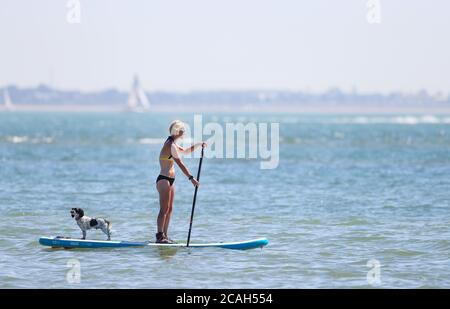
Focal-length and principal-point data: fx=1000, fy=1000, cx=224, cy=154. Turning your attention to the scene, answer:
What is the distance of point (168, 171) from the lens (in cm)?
1562

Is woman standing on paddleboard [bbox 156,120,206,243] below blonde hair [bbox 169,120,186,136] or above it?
below

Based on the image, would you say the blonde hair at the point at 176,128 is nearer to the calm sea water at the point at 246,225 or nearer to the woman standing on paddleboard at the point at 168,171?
the woman standing on paddleboard at the point at 168,171

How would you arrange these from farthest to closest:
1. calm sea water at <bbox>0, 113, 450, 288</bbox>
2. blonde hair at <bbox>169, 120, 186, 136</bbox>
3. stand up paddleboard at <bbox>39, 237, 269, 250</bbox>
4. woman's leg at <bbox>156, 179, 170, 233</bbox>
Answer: stand up paddleboard at <bbox>39, 237, 269, 250</bbox>
woman's leg at <bbox>156, 179, 170, 233</bbox>
blonde hair at <bbox>169, 120, 186, 136</bbox>
calm sea water at <bbox>0, 113, 450, 288</bbox>

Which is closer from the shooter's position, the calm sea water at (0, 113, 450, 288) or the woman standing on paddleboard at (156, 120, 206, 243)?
the calm sea water at (0, 113, 450, 288)

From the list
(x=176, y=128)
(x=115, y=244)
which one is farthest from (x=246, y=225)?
(x=176, y=128)

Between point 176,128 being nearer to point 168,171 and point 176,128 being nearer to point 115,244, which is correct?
point 168,171

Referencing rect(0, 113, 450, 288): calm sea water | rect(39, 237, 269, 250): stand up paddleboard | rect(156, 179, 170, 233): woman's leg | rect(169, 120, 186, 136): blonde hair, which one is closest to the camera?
rect(0, 113, 450, 288): calm sea water

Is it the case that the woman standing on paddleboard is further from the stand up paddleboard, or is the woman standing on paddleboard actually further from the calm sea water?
the calm sea water

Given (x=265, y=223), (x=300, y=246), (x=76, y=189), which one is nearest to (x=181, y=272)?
(x=300, y=246)

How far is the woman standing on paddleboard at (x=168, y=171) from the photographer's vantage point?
1531 cm

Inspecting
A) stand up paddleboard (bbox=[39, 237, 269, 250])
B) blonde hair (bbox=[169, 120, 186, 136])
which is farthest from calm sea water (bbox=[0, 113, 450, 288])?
blonde hair (bbox=[169, 120, 186, 136])

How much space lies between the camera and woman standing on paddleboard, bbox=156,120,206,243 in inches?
603

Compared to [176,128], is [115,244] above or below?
below
